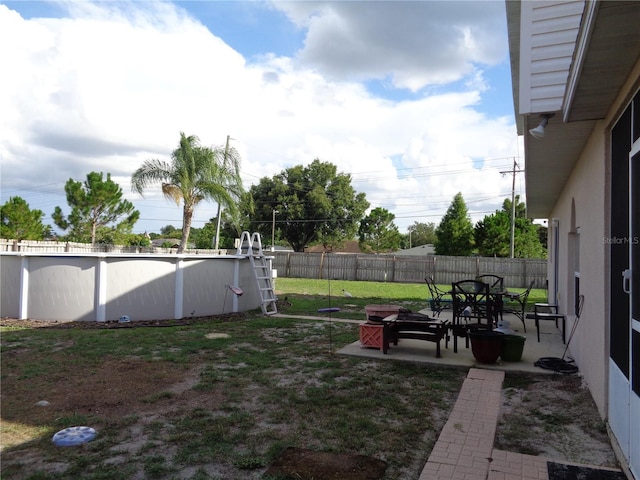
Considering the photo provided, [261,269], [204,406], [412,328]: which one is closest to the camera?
[204,406]

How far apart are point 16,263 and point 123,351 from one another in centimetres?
518

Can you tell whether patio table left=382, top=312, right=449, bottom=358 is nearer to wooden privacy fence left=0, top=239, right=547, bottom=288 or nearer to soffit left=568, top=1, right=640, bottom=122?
soffit left=568, top=1, right=640, bottom=122

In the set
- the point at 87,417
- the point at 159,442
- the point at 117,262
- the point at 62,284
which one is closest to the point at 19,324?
the point at 62,284

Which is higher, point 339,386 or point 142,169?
point 142,169

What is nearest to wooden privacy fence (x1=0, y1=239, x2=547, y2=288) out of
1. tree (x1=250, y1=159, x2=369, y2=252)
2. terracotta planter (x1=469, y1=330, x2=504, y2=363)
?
tree (x1=250, y1=159, x2=369, y2=252)

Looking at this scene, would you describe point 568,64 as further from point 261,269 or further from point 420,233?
point 420,233

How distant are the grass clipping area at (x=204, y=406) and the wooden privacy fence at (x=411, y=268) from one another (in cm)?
1812

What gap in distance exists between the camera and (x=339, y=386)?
577 centimetres

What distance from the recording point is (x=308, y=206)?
4334 cm

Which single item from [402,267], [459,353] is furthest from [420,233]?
[459,353]

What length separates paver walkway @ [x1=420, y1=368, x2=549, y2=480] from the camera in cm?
350

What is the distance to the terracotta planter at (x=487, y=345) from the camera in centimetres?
666

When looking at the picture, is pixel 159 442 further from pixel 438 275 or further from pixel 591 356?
pixel 438 275

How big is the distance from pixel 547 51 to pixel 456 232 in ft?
103
